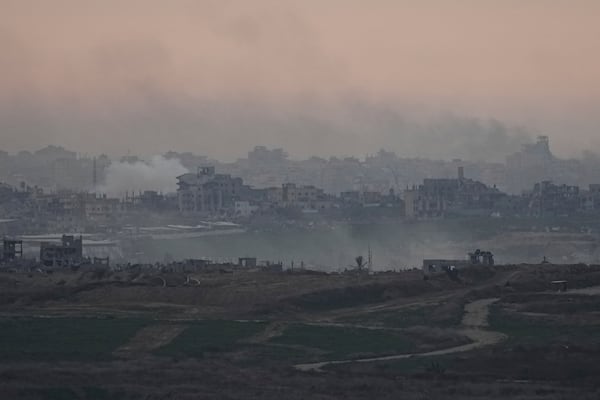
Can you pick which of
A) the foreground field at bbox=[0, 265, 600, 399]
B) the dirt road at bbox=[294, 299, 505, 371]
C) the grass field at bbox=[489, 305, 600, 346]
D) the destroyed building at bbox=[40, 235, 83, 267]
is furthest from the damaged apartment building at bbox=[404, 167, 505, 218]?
the grass field at bbox=[489, 305, 600, 346]

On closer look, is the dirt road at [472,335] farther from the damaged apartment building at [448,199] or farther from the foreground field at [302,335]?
the damaged apartment building at [448,199]

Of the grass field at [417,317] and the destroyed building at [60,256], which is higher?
the destroyed building at [60,256]

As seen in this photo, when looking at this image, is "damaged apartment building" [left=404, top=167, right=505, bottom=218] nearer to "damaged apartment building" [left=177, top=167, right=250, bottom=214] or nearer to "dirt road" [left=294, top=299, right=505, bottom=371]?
"damaged apartment building" [left=177, top=167, right=250, bottom=214]

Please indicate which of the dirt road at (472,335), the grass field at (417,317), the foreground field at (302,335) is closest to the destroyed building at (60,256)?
the foreground field at (302,335)

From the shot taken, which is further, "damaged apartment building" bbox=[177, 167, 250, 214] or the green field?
"damaged apartment building" bbox=[177, 167, 250, 214]

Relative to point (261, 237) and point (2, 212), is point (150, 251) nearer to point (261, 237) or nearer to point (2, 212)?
point (261, 237)
